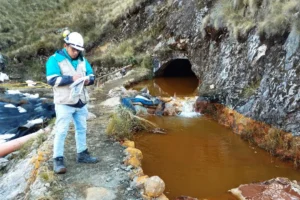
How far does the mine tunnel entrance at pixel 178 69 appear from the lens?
1362 cm

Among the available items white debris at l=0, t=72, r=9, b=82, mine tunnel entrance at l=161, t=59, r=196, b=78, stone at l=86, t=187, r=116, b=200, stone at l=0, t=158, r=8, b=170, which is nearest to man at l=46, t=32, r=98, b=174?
stone at l=86, t=187, r=116, b=200

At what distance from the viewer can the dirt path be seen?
176 inches

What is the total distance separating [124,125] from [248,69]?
10.9ft

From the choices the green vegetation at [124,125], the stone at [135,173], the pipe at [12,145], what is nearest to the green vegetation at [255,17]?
the green vegetation at [124,125]

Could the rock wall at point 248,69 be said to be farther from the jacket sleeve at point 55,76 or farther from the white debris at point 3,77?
the white debris at point 3,77

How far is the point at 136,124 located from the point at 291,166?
3.11 metres

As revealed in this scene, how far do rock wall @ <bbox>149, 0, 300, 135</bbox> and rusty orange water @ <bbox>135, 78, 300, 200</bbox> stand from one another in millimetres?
674

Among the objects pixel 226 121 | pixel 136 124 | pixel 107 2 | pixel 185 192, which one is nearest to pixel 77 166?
pixel 185 192

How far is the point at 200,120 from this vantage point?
855cm

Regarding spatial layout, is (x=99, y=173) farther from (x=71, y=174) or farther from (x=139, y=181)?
(x=139, y=181)

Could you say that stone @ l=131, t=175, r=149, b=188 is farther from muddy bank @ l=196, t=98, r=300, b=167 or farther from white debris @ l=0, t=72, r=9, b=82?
white debris @ l=0, t=72, r=9, b=82

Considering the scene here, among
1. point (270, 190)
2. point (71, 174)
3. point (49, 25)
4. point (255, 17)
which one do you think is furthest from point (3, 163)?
point (49, 25)

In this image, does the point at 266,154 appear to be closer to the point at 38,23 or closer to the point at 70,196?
the point at 70,196

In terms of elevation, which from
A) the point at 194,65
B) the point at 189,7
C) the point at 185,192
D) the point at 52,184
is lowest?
the point at 185,192
